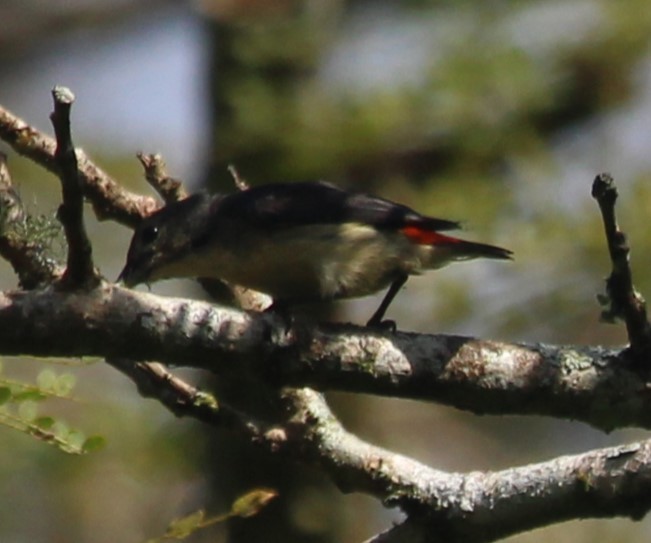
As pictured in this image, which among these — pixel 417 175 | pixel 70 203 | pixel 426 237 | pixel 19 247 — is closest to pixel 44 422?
pixel 19 247

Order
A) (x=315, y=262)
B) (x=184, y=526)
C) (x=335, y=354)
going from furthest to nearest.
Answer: (x=315, y=262), (x=335, y=354), (x=184, y=526)

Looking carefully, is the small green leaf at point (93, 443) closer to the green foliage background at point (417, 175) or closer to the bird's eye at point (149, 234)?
the bird's eye at point (149, 234)

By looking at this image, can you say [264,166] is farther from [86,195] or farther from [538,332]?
[86,195]

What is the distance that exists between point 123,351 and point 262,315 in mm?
353

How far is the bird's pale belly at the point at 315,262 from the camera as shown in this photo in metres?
4.49

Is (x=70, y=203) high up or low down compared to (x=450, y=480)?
up

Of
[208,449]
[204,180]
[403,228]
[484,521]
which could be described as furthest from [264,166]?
[484,521]

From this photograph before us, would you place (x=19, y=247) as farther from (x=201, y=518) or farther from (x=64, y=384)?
(x=201, y=518)

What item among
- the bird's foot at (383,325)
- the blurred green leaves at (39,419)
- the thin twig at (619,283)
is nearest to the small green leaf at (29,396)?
the blurred green leaves at (39,419)

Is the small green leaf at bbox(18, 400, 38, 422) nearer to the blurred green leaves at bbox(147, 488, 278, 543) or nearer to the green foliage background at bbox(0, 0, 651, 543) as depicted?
the blurred green leaves at bbox(147, 488, 278, 543)

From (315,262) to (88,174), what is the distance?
0.83 meters

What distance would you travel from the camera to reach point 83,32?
38.1 feet

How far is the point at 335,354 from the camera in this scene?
333 centimetres

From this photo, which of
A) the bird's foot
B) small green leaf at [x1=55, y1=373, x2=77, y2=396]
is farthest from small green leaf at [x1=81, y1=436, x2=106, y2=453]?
the bird's foot
